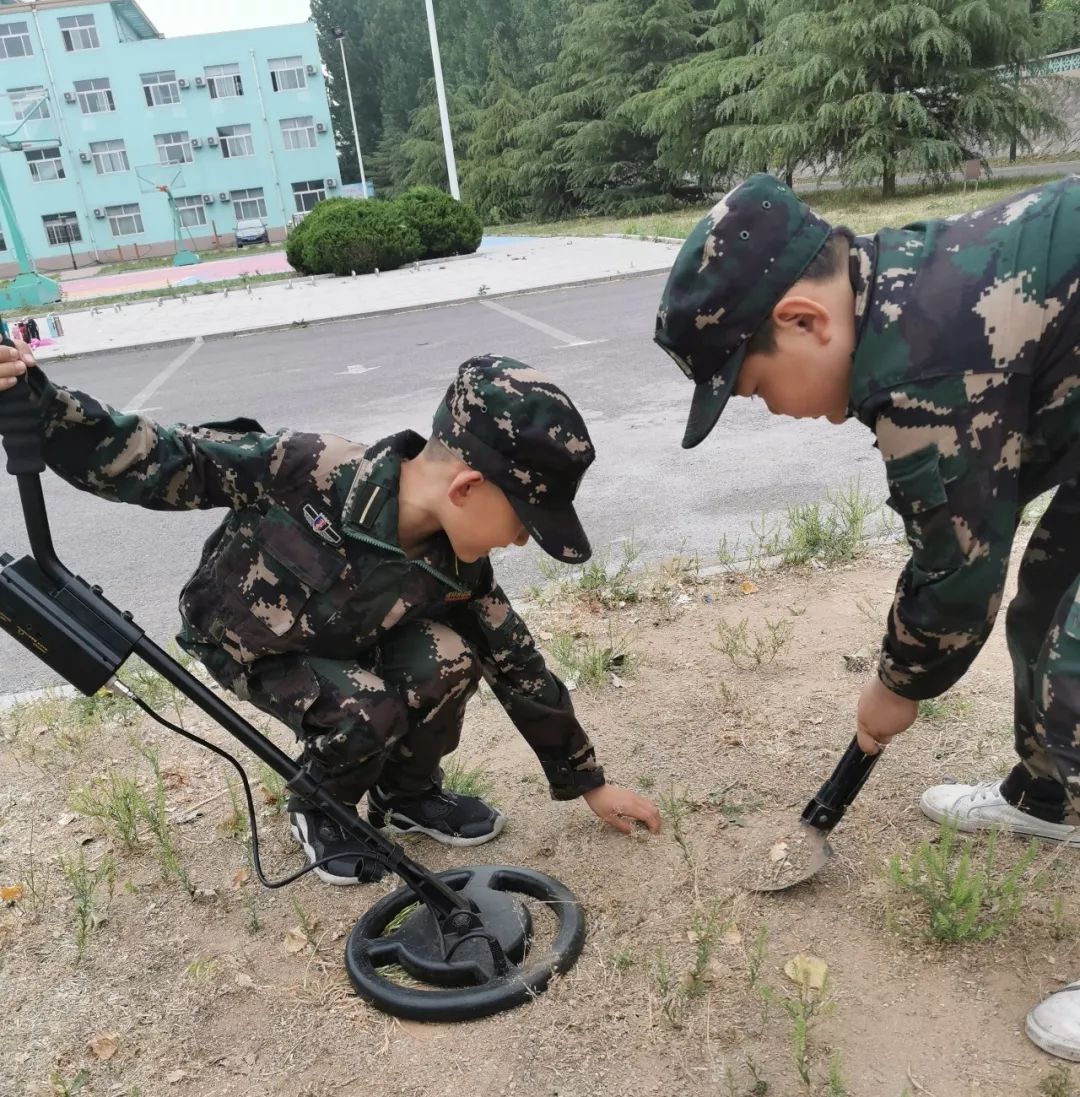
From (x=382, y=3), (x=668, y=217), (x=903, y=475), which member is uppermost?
(x=382, y=3)

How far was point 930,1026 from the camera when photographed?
177 centimetres

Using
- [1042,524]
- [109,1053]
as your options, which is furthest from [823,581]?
[109,1053]

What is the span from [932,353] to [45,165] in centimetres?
4337

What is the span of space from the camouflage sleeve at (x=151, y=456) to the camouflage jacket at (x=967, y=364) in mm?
1193

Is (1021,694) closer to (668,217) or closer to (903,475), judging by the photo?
(903,475)

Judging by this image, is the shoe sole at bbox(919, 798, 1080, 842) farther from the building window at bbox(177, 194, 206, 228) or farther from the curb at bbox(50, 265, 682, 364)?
the building window at bbox(177, 194, 206, 228)

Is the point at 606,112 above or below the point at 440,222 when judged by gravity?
above

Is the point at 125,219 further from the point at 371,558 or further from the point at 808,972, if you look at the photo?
the point at 808,972

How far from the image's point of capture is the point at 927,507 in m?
1.54

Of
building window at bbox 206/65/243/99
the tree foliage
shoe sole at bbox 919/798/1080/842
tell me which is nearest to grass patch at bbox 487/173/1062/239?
the tree foliage

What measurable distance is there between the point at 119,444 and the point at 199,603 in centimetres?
41

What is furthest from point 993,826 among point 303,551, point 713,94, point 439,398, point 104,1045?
point 713,94

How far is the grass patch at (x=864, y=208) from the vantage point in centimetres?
1436

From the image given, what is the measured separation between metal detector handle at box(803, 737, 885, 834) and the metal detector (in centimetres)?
52
